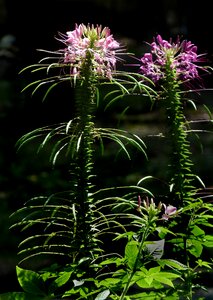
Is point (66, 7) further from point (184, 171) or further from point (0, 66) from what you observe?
point (184, 171)

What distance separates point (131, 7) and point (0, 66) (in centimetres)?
304

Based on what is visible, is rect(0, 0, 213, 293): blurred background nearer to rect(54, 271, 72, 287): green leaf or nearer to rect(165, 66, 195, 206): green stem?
rect(165, 66, 195, 206): green stem

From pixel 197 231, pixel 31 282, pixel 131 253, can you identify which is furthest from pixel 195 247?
pixel 31 282

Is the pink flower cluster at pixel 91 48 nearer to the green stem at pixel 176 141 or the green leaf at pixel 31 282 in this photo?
the green stem at pixel 176 141

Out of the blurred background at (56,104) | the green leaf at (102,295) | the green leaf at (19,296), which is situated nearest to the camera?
the green leaf at (102,295)

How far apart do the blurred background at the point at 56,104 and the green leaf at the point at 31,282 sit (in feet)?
7.38

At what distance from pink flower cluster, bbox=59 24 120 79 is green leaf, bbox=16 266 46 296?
0.40m

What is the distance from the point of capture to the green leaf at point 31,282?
1.37 metres

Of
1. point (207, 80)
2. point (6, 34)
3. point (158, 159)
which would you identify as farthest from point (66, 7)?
point (158, 159)

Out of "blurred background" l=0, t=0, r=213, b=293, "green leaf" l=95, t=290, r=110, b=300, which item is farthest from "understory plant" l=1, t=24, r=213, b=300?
"blurred background" l=0, t=0, r=213, b=293

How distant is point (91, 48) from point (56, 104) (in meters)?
6.35

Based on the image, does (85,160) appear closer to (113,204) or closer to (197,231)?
(113,204)

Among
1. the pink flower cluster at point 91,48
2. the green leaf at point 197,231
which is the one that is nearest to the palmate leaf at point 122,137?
the pink flower cluster at point 91,48

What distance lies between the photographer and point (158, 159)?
643 cm
